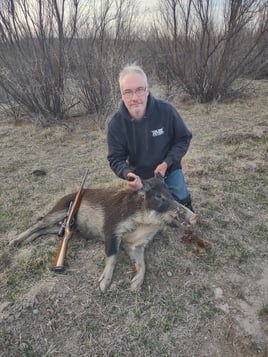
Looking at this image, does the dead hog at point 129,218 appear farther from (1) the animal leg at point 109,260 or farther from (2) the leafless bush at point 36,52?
(2) the leafless bush at point 36,52

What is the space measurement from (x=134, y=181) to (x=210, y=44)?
27.9 ft

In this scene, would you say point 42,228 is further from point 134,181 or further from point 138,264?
point 134,181

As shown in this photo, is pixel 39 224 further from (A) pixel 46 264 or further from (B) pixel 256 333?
(B) pixel 256 333

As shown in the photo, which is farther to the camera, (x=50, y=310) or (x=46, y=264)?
(x=46, y=264)

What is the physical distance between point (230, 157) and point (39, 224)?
4.02m

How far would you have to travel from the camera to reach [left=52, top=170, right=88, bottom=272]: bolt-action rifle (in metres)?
3.34

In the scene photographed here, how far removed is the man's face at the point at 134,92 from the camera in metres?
3.41

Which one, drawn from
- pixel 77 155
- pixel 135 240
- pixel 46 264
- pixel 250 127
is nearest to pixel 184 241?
pixel 135 240

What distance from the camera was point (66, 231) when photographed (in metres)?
3.62

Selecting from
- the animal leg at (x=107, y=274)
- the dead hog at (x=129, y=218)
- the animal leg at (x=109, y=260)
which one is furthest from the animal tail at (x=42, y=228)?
the animal leg at (x=107, y=274)

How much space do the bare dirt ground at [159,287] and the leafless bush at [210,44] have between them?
18.8 feet

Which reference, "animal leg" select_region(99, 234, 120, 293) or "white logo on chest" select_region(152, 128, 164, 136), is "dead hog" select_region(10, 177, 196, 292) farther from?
"white logo on chest" select_region(152, 128, 164, 136)

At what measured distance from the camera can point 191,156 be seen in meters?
6.62

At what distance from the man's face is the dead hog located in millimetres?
816
